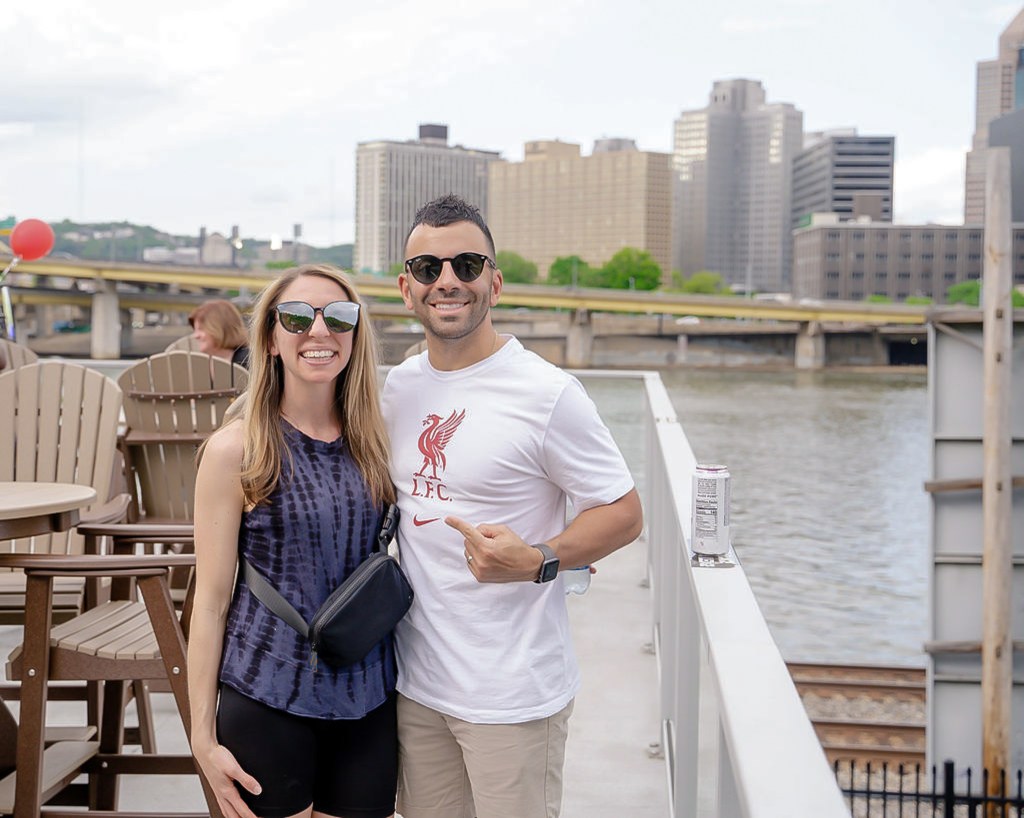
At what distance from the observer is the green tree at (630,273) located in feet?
445

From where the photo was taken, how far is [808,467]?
4834 centimetres

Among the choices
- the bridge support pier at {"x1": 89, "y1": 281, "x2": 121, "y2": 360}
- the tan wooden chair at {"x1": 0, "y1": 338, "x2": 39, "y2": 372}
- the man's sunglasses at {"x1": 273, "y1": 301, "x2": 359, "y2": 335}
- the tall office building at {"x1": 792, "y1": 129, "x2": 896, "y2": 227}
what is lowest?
the tan wooden chair at {"x1": 0, "y1": 338, "x2": 39, "y2": 372}

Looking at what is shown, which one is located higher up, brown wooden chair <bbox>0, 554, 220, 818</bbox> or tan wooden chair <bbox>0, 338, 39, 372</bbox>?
tan wooden chair <bbox>0, 338, 39, 372</bbox>

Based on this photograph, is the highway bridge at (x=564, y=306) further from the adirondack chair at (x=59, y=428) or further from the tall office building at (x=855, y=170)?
the tall office building at (x=855, y=170)

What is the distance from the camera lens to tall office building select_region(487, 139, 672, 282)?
183 metres

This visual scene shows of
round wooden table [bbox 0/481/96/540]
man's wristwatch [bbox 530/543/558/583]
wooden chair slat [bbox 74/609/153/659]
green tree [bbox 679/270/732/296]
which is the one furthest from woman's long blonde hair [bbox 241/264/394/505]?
green tree [bbox 679/270/732/296]

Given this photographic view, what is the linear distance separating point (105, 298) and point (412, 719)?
2343 inches

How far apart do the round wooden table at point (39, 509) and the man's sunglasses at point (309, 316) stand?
1212 millimetres

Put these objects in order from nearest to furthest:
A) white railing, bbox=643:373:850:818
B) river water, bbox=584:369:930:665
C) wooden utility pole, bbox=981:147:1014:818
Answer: white railing, bbox=643:373:850:818
wooden utility pole, bbox=981:147:1014:818
river water, bbox=584:369:930:665

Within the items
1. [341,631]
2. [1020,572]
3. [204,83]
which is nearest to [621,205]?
[204,83]

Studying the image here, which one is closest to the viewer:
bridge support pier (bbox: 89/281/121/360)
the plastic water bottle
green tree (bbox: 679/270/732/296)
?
the plastic water bottle

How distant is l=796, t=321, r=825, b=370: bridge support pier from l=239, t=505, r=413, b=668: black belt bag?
7738cm

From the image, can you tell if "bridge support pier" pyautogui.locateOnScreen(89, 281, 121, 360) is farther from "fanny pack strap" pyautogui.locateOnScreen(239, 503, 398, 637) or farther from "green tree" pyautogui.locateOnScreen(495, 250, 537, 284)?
"green tree" pyautogui.locateOnScreen(495, 250, 537, 284)

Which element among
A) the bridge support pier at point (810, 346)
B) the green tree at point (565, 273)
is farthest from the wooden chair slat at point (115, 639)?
the green tree at point (565, 273)
